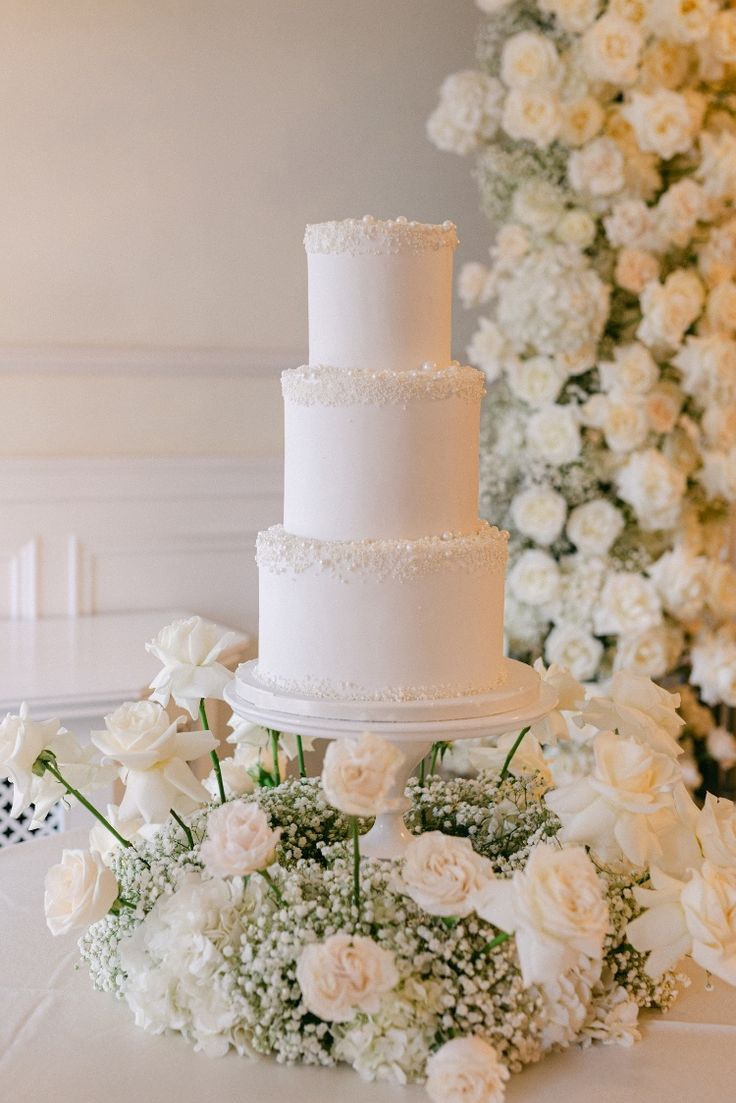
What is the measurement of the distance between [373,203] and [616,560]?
147 centimetres

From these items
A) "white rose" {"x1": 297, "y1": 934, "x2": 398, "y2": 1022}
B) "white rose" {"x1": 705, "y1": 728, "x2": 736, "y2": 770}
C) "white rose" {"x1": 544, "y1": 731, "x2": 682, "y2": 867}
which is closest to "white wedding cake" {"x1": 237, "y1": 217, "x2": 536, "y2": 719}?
"white rose" {"x1": 544, "y1": 731, "x2": 682, "y2": 867}

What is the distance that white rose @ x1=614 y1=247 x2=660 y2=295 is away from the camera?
3.28m

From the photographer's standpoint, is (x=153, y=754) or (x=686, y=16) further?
(x=686, y=16)

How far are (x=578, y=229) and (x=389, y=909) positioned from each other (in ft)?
7.46

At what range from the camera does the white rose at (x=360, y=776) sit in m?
1.29

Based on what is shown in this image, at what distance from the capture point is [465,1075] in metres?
1.30

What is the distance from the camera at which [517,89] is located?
10.7 feet

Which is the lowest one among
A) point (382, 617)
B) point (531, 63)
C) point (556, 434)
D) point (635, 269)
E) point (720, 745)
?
point (720, 745)

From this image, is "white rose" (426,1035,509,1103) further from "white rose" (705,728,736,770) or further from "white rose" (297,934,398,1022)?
"white rose" (705,728,736,770)

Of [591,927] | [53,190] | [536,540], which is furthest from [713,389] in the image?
[591,927]

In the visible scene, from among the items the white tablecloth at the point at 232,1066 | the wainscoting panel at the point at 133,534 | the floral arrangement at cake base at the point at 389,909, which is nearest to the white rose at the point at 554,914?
the floral arrangement at cake base at the point at 389,909

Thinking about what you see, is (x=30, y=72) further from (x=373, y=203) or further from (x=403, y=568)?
(x=403, y=568)

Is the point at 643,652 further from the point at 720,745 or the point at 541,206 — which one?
the point at 541,206

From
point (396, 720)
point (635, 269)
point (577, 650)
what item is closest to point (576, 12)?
point (635, 269)
